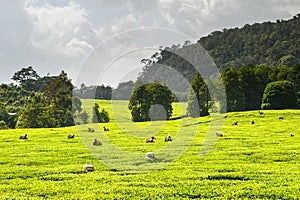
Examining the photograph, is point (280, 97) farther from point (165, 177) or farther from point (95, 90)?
point (165, 177)

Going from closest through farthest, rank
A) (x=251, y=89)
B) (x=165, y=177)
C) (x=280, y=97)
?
1. (x=165, y=177)
2. (x=280, y=97)
3. (x=251, y=89)

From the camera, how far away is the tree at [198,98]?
83.1 m

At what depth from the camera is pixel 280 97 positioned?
78.8 metres

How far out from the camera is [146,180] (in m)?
16.8

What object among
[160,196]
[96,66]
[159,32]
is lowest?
[160,196]

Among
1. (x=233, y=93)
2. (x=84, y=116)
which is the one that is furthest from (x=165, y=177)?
(x=233, y=93)

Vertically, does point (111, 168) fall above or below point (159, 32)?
below

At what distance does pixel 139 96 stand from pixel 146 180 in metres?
59.1

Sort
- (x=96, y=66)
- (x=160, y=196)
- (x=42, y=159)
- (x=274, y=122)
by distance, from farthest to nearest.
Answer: (x=274, y=122) → (x=42, y=159) → (x=96, y=66) → (x=160, y=196)

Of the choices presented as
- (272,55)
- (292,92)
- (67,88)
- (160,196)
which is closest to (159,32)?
(160,196)

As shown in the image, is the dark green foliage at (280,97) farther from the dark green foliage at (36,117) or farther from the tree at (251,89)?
the dark green foliage at (36,117)

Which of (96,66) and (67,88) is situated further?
(67,88)

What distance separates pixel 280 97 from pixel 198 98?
16671 millimetres

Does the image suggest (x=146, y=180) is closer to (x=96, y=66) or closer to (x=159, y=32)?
(x=96, y=66)
